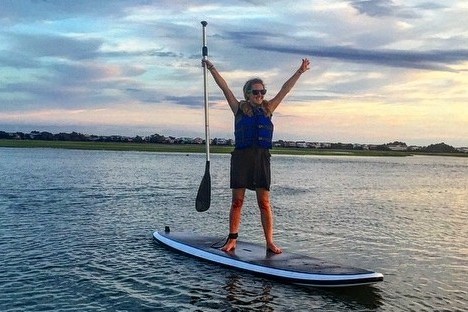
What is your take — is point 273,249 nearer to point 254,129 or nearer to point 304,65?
point 254,129

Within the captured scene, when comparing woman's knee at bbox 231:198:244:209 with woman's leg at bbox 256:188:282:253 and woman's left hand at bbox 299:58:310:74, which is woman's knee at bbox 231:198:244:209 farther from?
woman's left hand at bbox 299:58:310:74

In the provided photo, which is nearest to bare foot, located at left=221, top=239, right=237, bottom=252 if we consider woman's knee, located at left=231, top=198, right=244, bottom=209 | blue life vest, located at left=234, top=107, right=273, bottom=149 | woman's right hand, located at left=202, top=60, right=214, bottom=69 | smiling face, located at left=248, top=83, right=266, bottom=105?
woman's knee, located at left=231, top=198, right=244, bottom=209

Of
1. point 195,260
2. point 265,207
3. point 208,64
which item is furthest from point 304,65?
point 195,260

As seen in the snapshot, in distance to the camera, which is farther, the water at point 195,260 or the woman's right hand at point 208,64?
the woman's right hand at point 208,64

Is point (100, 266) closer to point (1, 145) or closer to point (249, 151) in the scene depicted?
point (249, 151)

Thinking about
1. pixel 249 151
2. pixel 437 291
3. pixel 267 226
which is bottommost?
pixel 437 291

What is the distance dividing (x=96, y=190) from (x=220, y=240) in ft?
62.1

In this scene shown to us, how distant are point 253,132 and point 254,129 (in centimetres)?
7

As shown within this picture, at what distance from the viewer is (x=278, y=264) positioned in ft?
39.5

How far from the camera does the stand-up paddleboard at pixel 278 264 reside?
435 inches

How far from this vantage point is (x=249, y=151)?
12.3 meters

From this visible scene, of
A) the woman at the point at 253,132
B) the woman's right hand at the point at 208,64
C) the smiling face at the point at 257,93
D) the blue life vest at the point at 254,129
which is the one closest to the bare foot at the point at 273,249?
the woman at the point at 253,132

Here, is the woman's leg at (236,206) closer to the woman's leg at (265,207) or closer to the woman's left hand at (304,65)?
the woman's leg at (265,207)

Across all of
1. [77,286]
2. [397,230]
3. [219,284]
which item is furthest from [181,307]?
[397,230]
